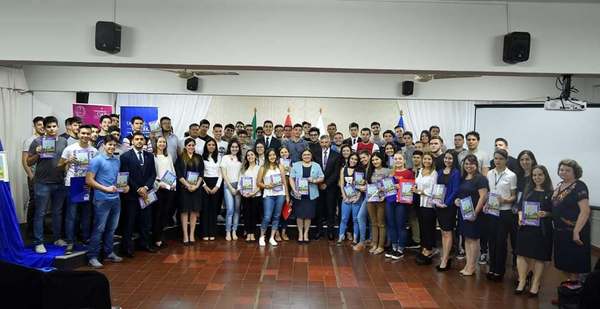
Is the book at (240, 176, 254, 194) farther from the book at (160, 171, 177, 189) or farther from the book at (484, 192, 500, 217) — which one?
the book at (484, 192, 500, 217)

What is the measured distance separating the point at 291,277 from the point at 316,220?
7.22 ft

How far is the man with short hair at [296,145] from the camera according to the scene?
23.6 feet

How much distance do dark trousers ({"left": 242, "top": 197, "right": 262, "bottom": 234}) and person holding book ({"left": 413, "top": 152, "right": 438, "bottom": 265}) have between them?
2.36 m

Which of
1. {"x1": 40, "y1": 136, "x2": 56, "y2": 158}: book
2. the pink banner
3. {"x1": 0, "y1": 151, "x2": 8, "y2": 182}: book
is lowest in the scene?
{"x1": 0, "y1": 151, "x2": 8, "y2": 182}: book

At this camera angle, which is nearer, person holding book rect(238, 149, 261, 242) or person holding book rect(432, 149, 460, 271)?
person holding book rect(432, 149, 460, 271)

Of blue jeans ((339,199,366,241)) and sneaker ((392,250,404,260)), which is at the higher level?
blue jeans ((339,199,366,241))

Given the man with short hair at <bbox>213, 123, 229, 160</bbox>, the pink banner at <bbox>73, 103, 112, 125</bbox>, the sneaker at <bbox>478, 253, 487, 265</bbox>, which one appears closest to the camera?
the sneaker at <bbox>478, 253, 487, 265</bbox>

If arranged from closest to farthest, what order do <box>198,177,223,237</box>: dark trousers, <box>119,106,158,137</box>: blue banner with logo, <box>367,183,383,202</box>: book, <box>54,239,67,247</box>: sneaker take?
<box>54,239,67,247</box>: sneaker → <box>367,183,383,202</box>: book → <box>198,177,223,237</box>: dark trousers → <box>119,106,158,137</box>: blue banner with logo

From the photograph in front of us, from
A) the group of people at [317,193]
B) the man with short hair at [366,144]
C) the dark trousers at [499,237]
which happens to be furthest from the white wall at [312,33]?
the man with short hair at [366,144]

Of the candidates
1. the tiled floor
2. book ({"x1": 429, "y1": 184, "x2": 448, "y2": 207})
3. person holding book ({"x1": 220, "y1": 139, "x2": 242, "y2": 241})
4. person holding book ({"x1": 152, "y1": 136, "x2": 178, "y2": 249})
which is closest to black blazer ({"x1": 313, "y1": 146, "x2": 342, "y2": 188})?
the tiled floor

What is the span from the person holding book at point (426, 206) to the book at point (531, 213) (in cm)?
116

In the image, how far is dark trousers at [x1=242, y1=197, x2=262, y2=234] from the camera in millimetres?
6820

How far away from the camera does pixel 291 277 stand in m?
5.01

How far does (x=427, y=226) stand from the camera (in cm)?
578
